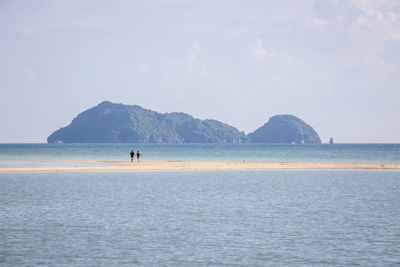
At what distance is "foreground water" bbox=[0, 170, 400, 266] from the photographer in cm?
1866

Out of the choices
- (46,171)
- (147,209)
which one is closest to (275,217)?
(147,209)

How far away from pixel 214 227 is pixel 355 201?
1475 centimetres

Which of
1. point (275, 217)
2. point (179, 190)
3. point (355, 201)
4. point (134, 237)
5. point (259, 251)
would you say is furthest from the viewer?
point (179, 190)

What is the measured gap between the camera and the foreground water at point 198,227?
61.2 feet

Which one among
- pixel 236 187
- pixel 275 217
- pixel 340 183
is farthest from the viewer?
pixel 340 183

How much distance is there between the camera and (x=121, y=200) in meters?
35.7

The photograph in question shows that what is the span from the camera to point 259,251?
771 inches

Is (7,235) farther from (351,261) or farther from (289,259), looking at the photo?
(351,261)

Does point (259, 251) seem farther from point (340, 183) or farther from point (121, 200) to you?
point (340, 183)

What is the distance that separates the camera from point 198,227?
24469 millimetres

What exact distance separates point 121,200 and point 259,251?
17863mm

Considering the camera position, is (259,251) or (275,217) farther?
(275,217)

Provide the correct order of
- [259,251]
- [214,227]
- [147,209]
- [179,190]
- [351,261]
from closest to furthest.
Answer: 1. [351,261]
2. [259,251]
3. [214,227]
4. [147,209]
5. [179,190]

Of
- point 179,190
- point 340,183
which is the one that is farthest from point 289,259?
point 340,183
